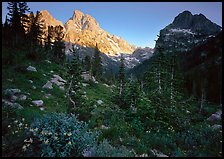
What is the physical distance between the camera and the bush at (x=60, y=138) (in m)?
6.76

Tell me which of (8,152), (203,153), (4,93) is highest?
(4,93)

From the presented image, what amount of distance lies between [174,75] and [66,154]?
2804 centimetres

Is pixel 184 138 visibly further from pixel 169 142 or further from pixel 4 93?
pixel 4 93

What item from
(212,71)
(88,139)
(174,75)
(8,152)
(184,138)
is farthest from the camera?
(212,71)

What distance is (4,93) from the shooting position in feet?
61.9

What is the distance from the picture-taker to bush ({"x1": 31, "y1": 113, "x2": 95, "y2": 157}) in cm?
676

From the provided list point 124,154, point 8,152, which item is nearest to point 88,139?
point 124,154

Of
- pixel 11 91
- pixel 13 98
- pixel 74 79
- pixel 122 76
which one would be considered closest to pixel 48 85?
pixel 11 91

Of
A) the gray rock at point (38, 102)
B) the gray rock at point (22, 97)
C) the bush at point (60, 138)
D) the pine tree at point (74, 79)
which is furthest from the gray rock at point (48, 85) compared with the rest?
the bush at point (60, 138)

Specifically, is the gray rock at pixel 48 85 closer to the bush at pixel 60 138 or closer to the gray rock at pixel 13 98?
the gray rock at pixel 13 98

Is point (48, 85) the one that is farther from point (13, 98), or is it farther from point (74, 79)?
point (74, 79)

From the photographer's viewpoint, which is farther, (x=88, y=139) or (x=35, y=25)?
(x=35, y=25)

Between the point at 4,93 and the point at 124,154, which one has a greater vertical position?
the point at 4,93

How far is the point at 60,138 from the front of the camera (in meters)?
7.05
